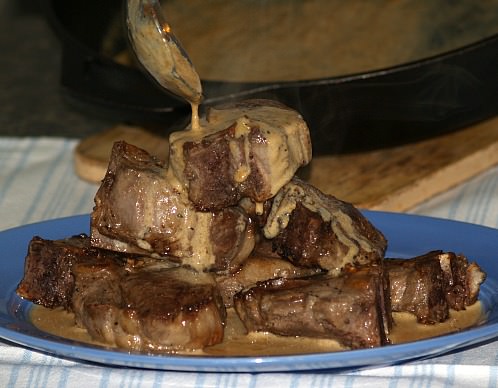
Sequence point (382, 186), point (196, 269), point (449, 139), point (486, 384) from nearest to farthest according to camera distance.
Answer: point (486, 384)
point (196, 269)
point (382, 186)
point (449, 139)

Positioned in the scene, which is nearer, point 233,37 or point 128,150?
point 128,150

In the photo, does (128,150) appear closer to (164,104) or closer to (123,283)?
(123,283)

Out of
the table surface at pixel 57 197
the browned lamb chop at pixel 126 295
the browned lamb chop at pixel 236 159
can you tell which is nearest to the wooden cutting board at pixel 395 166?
the table surface at pixel 57 197

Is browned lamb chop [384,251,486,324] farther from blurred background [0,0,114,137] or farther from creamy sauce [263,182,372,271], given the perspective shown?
blurred background [0,0,114,137]

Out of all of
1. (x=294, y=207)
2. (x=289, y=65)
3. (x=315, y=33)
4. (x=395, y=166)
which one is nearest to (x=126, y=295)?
(x=294, y=207)

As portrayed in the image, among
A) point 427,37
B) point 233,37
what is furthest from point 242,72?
point 427,37

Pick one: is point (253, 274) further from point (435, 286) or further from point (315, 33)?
point (315, 33)
